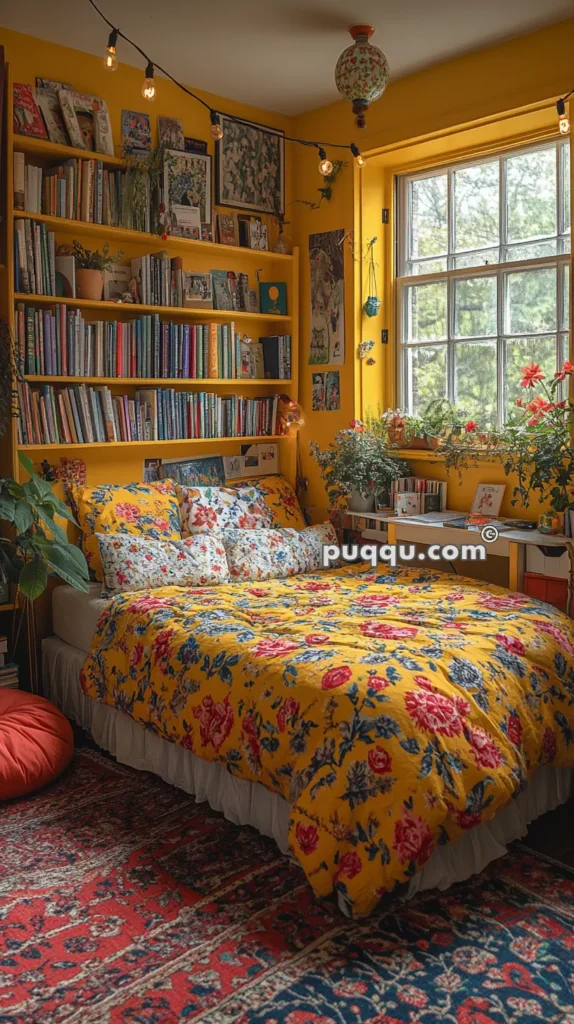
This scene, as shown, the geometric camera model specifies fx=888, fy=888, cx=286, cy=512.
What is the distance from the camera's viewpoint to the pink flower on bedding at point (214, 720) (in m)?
2.74

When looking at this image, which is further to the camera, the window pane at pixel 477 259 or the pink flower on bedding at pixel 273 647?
the window pane at pixel 477 259

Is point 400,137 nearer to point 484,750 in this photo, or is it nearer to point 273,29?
point 273,29

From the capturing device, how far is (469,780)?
7.73 feet

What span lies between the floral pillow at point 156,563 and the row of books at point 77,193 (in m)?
1.42

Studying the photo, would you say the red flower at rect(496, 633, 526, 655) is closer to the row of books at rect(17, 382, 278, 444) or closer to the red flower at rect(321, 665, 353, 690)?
the red flower at rect(321, 665, 353, 690)

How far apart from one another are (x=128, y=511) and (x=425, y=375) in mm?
1661

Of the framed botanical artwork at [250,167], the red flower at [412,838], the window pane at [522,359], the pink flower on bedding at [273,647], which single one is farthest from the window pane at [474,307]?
Result: the red flower at [412,838]

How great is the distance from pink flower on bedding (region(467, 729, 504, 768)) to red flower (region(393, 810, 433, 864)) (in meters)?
0.26

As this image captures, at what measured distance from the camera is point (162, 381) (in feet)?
13.8

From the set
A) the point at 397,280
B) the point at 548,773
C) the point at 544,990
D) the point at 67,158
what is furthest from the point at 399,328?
the point at 544,990

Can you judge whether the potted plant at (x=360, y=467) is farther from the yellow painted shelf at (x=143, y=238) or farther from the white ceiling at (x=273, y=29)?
the white ceiling at (x=273, y=29)


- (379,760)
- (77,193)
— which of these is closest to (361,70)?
(77,193)

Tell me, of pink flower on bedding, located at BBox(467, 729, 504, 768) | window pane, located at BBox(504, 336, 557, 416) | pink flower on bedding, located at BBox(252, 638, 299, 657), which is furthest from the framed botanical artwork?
pink flower on bedding, located at BBox(467, 729, 504, 768)

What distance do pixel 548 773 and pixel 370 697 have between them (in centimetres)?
87
